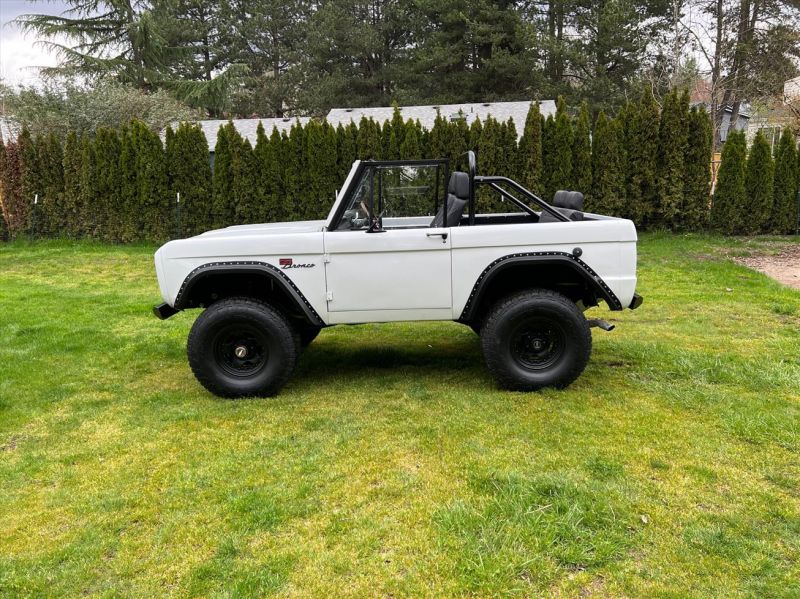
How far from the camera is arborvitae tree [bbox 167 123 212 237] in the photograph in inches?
529

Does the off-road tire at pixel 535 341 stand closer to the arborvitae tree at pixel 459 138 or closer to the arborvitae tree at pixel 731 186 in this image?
the arborvitae tree at pixel 459 138

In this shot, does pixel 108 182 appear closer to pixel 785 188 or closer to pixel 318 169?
pixel 318 169

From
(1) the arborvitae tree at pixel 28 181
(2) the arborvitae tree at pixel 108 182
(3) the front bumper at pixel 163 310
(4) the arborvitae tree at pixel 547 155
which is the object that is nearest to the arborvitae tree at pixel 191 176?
(2) the arborvitae tree at pixel 108 182

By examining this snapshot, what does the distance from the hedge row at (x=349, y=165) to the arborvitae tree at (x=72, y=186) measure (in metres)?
0.03

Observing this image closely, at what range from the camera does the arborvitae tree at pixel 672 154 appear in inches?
477

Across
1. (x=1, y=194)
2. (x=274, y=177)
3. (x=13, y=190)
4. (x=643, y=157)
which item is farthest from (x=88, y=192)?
(x=643, y=157)

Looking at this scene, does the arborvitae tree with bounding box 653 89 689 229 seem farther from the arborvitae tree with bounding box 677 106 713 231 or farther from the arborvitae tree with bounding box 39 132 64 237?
the arborvitae tree with bounding box 39 132 64 237

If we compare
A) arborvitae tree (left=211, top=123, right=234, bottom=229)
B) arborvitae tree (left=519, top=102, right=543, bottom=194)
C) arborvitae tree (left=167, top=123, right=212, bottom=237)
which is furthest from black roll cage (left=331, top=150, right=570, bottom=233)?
arborvitae tree (left=167, top=123, right=212, bottom=237)

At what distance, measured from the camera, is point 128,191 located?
13.9 metres

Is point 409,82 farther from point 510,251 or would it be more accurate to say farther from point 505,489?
point 505,489

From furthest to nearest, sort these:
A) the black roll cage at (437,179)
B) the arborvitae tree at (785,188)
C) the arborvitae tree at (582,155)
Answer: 1. the arborvitae tree at (582,155)
2. the arborvitae tree at (785,188)
3. the black roll cage at (437,179)

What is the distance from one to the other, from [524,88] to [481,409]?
21693mm

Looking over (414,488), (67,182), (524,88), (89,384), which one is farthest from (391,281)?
(524,88)

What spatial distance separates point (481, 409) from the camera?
415cm
